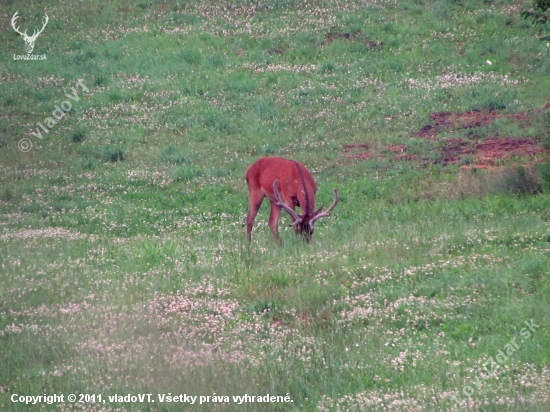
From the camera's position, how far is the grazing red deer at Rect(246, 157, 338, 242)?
13.2 meters

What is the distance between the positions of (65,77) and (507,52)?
14661 mm

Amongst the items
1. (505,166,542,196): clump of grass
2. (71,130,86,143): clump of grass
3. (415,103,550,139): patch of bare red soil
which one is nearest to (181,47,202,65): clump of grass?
(71,130,86,143): clump of grass

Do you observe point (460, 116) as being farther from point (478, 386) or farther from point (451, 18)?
point (478, 386)

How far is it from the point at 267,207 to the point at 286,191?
10.9 feet

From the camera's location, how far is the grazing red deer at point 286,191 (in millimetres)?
13211

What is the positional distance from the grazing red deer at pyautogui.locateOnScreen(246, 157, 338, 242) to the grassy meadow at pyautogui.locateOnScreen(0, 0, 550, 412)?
1.39 ft

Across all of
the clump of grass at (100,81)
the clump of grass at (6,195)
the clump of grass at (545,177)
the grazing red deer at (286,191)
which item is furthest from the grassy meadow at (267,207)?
the grazing red deer at (286,191)

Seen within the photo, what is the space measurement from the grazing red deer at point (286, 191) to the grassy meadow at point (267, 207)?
1.39 ft

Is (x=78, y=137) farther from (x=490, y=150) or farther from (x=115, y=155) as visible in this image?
(x=490, y=150)

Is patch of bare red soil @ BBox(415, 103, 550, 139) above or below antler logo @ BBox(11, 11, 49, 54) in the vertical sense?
below

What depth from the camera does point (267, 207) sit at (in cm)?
1709

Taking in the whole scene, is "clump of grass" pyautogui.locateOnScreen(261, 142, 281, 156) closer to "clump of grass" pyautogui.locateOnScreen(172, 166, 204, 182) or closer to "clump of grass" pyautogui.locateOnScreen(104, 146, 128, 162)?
"clump of grass" pyautogui.locateOnScreen(172, 166, 204, 182)

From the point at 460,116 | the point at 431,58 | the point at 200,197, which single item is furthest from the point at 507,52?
the point at 200,197

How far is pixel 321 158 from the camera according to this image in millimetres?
20703
